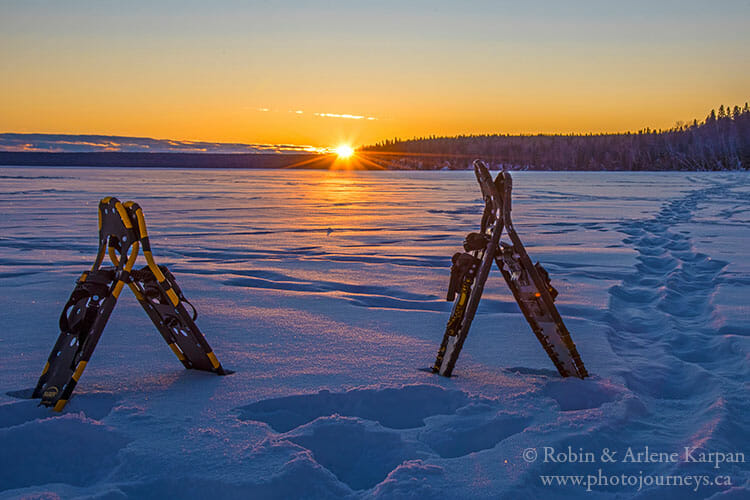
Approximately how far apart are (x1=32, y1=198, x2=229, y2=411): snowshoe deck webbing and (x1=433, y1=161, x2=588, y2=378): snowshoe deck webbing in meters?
1.49

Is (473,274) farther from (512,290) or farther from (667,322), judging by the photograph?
(667,322)

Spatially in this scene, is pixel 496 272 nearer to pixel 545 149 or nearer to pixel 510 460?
pixel 510 460

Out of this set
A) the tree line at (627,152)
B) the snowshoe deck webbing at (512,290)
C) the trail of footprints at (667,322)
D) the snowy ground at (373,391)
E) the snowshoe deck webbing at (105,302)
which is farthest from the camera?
the tree line at (627,152)

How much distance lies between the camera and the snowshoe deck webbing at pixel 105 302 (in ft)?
10.2

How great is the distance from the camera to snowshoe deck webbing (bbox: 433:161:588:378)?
3471mm

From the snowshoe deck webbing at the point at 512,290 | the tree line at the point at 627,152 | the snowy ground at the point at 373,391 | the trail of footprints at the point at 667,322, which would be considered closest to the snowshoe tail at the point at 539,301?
the snowshoe deck webbing at the point at 512,290

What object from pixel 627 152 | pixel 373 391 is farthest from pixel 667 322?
pixel 627 152

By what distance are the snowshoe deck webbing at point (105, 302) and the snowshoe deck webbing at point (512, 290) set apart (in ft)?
4.88

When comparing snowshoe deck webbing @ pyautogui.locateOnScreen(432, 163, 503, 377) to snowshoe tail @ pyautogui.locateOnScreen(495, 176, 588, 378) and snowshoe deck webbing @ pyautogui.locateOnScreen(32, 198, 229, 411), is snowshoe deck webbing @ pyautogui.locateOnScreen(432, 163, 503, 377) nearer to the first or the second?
snowshoe tail @ pyautogui.locateOnScreen(495, 176, 588, 378)

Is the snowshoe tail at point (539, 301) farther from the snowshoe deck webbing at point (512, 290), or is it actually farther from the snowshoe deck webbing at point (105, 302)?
the snowshoe deck webbing at point (105, 302)

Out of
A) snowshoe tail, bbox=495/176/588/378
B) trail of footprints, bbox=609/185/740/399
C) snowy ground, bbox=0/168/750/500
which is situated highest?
snowshoe tail, bbox=495/176/588/378

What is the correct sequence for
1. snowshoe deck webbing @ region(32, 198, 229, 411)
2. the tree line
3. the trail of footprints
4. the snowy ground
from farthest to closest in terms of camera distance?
the tree line
the trail of footprints
snowshoe deck webbing @ region(32, 198, 229, 411)
the snowy ground

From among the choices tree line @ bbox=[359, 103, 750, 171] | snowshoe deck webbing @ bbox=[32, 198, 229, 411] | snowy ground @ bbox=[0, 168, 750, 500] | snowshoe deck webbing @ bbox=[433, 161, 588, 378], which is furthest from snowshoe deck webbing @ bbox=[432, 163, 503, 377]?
tree line @ bbox=[359, 103, 750, 171]

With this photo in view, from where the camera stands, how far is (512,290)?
349 centimetres
